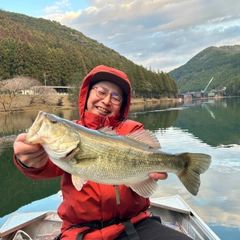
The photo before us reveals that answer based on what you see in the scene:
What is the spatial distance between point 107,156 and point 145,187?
0.52 meters

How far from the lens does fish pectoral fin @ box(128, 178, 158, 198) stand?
2.62 m

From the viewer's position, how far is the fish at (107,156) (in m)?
2.26

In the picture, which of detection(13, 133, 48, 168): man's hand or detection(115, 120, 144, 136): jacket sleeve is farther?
detection(115, 120, 144, 136): jacket sleeve

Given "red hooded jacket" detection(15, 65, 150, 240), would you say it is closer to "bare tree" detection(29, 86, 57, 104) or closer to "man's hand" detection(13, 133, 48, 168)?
"man's hand" detection(13, 133, 48, 168)

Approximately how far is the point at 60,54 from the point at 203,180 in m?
79.0

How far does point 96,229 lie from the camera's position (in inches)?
120

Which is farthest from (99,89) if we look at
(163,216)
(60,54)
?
(60,54)

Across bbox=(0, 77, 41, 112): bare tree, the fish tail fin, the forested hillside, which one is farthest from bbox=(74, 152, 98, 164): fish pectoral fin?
the forested hillside

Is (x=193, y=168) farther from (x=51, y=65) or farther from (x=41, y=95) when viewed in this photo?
(x=51, y=65)

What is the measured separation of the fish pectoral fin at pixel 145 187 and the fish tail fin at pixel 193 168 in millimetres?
277

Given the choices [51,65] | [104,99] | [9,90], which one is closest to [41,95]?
[9,90]

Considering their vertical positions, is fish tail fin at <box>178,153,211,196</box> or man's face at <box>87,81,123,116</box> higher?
man's face at <box>87,81,123,116</box>

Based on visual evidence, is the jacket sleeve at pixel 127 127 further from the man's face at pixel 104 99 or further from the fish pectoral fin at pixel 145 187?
the fish pectoral fin at pixel 145 187

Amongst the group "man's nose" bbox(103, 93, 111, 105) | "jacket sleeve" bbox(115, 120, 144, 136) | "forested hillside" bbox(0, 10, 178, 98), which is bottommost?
"jacket sleeve" bbox(115, 120, 144, 136)
